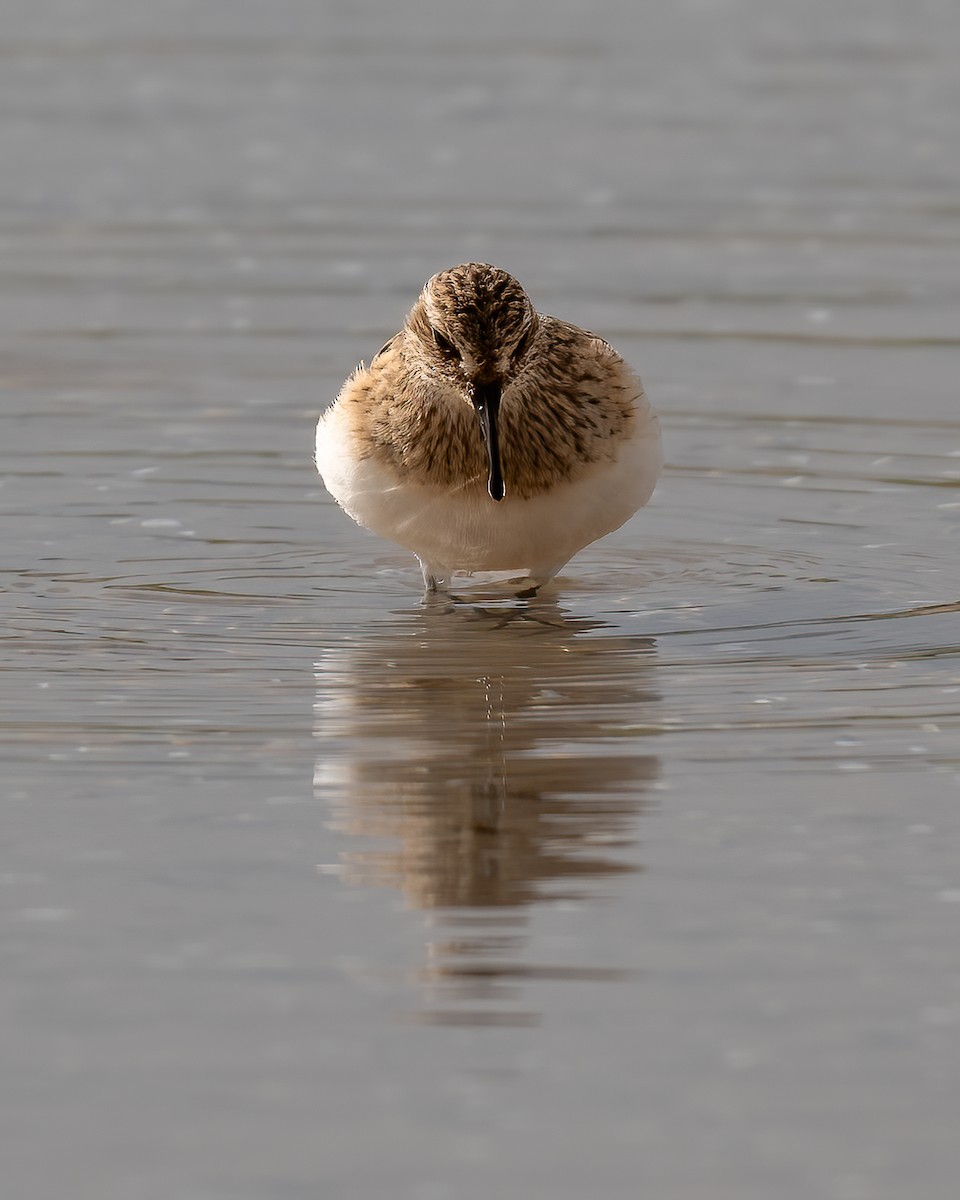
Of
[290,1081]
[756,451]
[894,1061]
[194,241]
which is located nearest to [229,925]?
[290,1081]

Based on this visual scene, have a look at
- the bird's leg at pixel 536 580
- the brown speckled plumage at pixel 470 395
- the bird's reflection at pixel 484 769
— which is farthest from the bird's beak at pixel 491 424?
the bird's leg at pixel 536 580

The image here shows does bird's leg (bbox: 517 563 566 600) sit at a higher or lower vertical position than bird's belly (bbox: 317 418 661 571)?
lower

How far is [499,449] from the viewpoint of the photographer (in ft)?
30.3

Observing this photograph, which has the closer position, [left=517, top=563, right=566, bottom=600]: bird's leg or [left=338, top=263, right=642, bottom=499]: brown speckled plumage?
[left=338, top=263, right=642, bottom=499]: brown speckled plumage

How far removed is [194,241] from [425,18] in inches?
292

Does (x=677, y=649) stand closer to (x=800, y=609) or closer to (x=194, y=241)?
(x=800, y=609)

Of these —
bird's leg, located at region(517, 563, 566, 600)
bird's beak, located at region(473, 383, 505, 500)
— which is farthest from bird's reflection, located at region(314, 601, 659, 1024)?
bird's beak, located at region(473, 383, 505, 500)

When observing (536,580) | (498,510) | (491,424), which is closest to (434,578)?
(536,580)

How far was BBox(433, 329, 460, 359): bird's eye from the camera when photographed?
9.17 meters

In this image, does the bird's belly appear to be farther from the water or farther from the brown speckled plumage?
the water

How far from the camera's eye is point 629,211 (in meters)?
17.0

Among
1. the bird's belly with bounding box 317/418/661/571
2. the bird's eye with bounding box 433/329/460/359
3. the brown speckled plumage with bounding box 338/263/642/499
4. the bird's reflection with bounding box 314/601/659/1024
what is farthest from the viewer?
the bird's belly with bounding box 317/418/661/571

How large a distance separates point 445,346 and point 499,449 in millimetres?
442

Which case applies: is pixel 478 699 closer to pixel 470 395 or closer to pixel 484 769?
pixel 484 769
